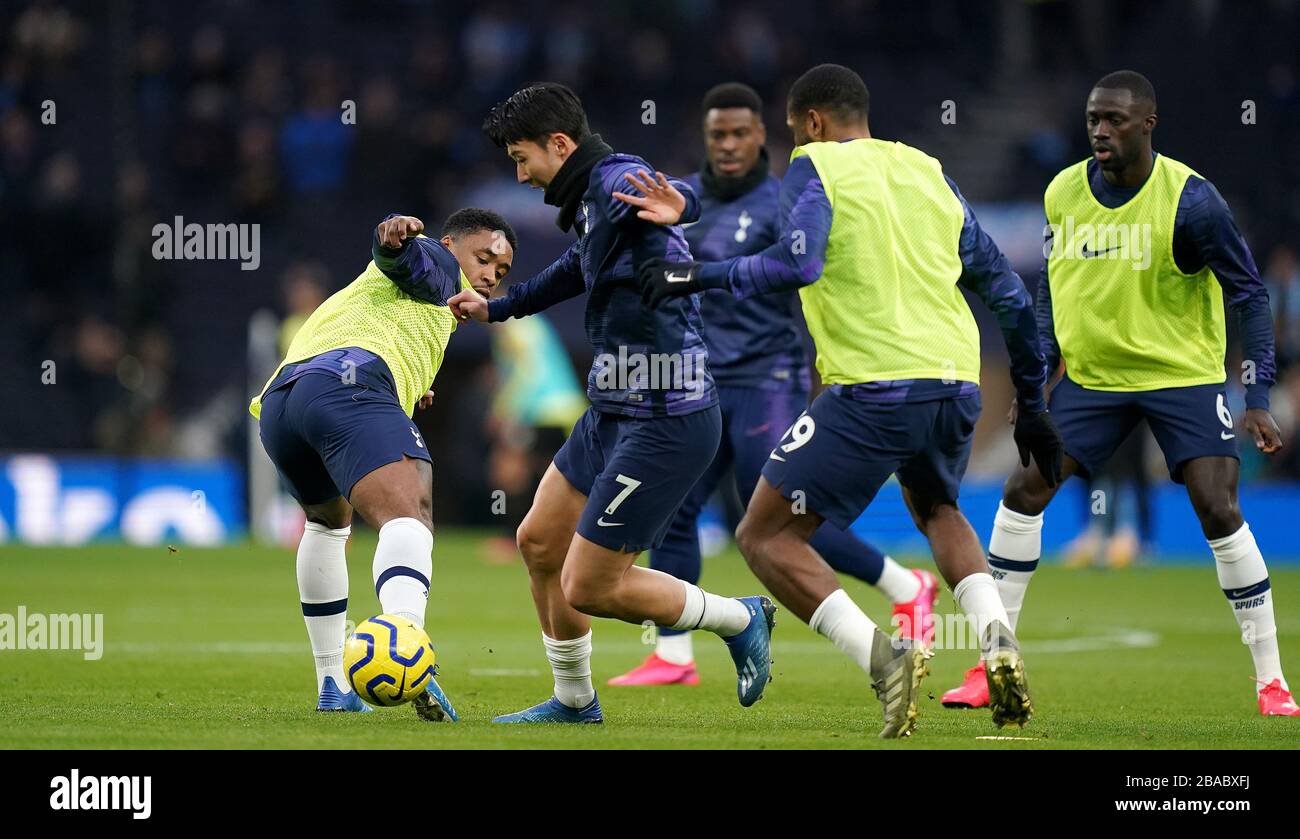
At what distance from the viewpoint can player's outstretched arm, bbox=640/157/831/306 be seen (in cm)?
588

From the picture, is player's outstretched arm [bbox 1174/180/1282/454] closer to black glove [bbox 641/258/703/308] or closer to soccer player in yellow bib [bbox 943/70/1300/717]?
soccer player in yellow bib [bbox 943/70/1300/717]

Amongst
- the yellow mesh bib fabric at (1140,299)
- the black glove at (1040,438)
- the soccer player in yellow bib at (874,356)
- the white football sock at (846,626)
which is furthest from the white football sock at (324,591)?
the yellow mesh bib fabric at (1140,299)

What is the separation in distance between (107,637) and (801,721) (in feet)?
15.8

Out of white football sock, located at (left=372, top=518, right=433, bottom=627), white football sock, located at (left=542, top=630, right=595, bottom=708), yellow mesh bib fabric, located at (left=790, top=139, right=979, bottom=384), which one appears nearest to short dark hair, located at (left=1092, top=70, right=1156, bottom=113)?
yellow mesh bib fabric, located at (left=790, top=139, right=979, bottom=384)

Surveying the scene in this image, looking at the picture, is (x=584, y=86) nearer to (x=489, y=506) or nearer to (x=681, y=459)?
(x=489, y=506)

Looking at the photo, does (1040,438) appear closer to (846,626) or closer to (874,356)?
(874,356)

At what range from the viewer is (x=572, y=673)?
667 centimetres

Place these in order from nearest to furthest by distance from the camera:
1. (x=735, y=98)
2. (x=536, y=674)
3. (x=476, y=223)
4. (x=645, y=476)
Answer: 1. (x=645, y=476)
2. (x=476, y=223)
3. (x=536, y=674)
4. (x=735, y=98)

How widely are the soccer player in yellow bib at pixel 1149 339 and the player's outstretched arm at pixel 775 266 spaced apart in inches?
73.7

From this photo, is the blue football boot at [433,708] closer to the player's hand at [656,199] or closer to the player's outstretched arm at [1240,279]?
the player's hand at [656,199]

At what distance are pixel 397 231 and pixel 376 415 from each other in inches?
26.7

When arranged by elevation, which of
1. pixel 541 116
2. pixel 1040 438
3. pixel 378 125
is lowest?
pixel 1040 438

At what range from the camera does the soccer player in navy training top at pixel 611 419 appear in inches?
249

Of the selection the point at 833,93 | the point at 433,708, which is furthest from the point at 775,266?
the point at 433,708
